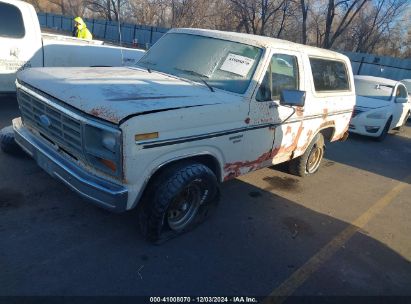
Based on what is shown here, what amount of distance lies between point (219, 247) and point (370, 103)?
25.0ft

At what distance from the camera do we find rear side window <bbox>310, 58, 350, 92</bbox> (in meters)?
5.36

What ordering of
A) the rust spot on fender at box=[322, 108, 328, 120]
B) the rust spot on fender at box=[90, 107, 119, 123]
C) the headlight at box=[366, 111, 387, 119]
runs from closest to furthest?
the rust spot on fender at box=[90, 107, 119, 123] → the rust spot on fender at box=[322, 108, 328, 120] → the headlight at box=[366, 111, 387, 119]

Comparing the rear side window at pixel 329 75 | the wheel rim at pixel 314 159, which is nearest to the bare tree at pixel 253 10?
the rear side window at pixel 329 75

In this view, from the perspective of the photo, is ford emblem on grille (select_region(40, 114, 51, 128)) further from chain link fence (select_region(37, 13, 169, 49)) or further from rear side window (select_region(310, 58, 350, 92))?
chain link fence (select_region(37, 13, 169, 49))

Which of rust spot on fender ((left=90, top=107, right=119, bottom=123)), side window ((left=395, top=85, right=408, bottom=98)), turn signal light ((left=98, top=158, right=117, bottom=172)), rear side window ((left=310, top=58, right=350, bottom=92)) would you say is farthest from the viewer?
side window ((left=395, top=85, right=408, bottom=98))

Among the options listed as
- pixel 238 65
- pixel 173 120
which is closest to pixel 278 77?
pixel 238 65

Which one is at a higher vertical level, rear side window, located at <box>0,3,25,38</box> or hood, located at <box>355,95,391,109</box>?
rear side window, located at <box>0,3,25,38</box>

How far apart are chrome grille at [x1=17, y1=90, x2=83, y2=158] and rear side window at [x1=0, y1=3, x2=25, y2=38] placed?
338 centimetres

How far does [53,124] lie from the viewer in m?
3.61

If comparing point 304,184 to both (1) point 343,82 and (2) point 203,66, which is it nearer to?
(1) point 343,82

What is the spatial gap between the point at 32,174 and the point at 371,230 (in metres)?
4.34

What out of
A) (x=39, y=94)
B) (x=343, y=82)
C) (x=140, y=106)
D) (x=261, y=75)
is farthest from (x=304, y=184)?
(x=39, y=94)

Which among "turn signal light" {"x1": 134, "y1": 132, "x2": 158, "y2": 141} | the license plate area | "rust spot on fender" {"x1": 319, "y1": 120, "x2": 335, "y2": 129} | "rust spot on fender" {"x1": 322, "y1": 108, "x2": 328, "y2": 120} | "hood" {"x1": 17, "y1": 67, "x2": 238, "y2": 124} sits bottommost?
the license plate area

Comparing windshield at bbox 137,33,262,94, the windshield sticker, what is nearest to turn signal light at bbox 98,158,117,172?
windshield at bbox 137,33,262,94
